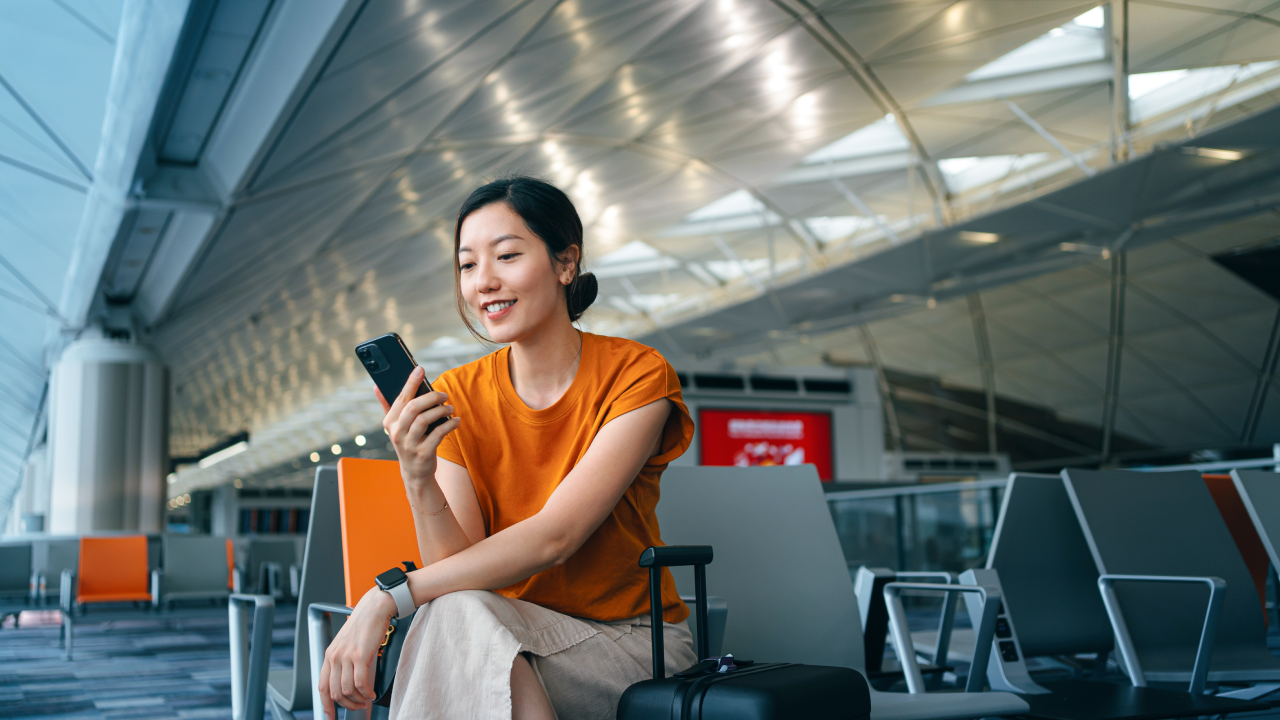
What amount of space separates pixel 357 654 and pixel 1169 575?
3737 millimetres

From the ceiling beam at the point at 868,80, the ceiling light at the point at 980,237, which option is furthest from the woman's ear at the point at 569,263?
the ceiling light at the point at 980,237

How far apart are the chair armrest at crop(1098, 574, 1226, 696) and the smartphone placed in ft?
10.0

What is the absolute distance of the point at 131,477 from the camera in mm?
16094

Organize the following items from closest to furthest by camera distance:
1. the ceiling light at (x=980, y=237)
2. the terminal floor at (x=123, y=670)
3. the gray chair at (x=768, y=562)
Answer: the gray chair at (x=768, y=562), the terminal floor at (x=123, y=670), the ceiling light at (x=980, y=237)

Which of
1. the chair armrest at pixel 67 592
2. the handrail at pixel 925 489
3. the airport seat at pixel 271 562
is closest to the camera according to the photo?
the chair armrest at pixel 67 592

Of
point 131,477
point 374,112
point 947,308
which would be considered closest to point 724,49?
point 374,112

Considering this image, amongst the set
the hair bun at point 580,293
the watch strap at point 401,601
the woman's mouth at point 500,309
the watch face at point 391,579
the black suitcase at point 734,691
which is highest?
the hair bun at point 580,293

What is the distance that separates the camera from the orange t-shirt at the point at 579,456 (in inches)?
75.4

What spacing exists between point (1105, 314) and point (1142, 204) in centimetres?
1580

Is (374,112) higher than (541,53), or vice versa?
(541,53)

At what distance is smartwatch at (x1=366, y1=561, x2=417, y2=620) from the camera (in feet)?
5.42

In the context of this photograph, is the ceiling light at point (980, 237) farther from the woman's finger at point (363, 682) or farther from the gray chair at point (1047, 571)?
the woman's finger at point (363, 682)

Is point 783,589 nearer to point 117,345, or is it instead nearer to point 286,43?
point 286,43

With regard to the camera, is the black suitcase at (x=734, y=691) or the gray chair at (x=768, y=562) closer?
the black suitcase at (x=734, y=691)
